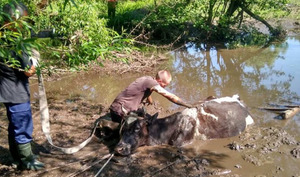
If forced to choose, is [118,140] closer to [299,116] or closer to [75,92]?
[75,92]

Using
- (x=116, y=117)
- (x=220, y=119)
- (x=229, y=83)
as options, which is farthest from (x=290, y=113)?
(x=116, y=117)

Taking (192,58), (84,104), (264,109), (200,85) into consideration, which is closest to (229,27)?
(192,58)

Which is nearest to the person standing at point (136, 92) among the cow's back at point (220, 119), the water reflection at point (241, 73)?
the cow's back at point (220, 119)

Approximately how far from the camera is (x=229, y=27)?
12.9 m

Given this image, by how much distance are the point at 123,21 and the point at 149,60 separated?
5.07 m

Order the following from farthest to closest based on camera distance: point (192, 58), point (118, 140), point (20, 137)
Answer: point (192, 58), point (118, 140), point (20, 137)

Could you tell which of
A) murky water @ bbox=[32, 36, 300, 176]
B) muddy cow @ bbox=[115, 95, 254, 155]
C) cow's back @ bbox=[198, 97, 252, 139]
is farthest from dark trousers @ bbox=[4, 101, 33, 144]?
cow's back @ bbox=[198, 97, 252, 139]

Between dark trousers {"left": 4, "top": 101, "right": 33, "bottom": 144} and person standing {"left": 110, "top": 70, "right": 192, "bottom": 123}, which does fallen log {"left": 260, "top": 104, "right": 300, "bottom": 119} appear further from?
dark trousers {"left": 4, "top": 101, "right": 33, "bottom": 144}

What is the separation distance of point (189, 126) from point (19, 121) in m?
2.58

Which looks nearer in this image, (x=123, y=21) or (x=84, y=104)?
(x=84, y=104)

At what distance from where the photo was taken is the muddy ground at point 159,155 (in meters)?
4.02

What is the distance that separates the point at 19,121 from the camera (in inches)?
142

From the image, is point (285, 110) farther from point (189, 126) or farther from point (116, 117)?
Result: point (116, 117)

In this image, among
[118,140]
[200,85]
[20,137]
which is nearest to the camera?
[20,137]
